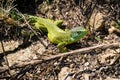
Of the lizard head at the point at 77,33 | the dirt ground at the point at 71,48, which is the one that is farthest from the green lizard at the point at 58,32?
the dirt ground at the point at 71,48

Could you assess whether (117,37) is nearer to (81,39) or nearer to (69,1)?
(81,39)

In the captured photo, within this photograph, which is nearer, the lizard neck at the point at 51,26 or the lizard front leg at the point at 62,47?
the lizard front leg at the point at 62,47

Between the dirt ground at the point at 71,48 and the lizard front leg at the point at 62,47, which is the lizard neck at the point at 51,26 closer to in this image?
the dirt ground at the point at 71,48

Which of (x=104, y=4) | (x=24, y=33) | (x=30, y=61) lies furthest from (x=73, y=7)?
(x=30, y=61)

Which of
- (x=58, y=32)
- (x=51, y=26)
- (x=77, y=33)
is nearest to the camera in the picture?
(x=77, y=33)

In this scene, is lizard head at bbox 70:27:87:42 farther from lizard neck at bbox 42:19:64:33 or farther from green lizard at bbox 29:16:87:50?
lizard neck at bbox 42:19:64:33

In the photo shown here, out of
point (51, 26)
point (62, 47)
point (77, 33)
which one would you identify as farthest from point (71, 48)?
point (51, 26)

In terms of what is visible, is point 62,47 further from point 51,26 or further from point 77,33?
point 51,26

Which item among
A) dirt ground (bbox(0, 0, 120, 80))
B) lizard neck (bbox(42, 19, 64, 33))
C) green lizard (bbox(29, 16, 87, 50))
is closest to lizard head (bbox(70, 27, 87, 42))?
green lizard (bbox(29, 16, 87, 50))
